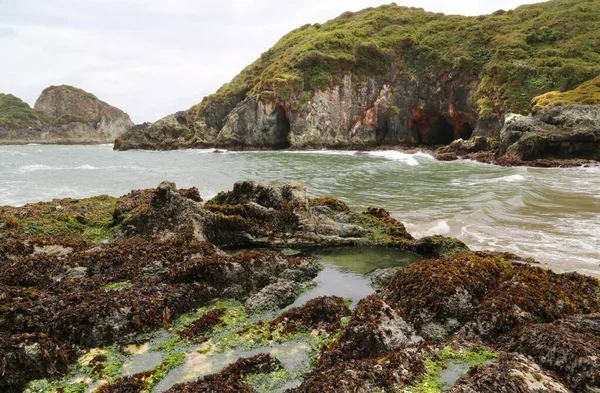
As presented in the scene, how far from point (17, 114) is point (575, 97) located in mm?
175581

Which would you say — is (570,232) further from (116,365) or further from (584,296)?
(116,365)

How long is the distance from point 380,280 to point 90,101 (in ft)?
624

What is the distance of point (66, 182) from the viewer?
88.3ft

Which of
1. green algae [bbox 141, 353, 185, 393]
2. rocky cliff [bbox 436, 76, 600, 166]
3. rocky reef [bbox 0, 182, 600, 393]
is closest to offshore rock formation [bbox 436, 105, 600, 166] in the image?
rocky cliff [bbox 436, 76, 600, 166]

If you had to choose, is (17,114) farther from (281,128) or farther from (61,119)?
(281,128)

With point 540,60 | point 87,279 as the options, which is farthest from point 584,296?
point 540,60

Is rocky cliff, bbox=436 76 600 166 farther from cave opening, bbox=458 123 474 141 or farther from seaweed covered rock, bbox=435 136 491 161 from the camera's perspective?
cave opening, bbox=458 123 474 141

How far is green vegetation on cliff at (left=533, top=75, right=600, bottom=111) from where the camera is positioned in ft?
129

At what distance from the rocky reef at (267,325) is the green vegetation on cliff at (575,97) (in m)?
44.3

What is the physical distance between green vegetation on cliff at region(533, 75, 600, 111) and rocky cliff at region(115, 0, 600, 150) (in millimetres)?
8948

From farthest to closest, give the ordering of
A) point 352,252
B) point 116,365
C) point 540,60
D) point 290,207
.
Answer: point 540,60
point 290,207
point 352,252
point 116,365

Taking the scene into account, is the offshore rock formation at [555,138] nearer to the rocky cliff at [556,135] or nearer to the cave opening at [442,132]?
the rocky cliff at [556,135]

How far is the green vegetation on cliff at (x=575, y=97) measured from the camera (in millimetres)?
39406

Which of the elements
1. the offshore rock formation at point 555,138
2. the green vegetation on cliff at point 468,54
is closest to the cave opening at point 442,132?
the green vegetation on cliff at point 468,54
